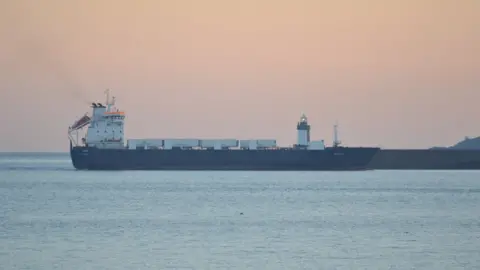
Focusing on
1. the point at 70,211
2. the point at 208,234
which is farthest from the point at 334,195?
the point at 208,234

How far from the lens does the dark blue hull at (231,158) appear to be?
106 m

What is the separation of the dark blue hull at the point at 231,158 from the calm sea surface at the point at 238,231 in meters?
33.9

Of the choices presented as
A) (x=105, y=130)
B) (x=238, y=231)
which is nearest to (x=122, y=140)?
(x=105, y=130)

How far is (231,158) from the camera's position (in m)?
107

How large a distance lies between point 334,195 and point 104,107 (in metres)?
50.2

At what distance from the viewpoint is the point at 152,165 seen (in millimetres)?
109812

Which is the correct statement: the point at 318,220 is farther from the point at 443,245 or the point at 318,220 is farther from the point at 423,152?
the point at 423,152

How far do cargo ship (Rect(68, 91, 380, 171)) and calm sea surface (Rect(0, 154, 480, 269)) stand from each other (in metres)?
34.5

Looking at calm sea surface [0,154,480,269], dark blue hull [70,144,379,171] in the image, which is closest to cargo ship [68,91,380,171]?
dark blue hull [70,144,379,171]

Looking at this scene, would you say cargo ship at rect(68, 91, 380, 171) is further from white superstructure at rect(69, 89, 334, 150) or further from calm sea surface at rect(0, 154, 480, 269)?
calm sea surface at rect(0, 154, 480, 269)

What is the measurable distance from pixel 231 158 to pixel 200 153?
3.39 m

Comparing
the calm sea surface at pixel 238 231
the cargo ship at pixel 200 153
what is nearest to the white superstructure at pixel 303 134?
the cargo ship at pixel 200 153

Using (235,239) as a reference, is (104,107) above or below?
above

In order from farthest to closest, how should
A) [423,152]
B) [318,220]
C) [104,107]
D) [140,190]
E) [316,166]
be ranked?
[423,152] → [104,107] → [316,166] → [140,190] → [318,220]
